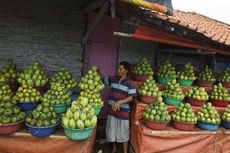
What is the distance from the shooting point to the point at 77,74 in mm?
6488

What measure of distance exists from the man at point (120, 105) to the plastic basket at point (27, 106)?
165 cm

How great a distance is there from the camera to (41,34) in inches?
233

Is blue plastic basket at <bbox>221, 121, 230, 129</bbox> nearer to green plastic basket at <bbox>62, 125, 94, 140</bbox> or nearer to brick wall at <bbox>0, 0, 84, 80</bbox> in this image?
green plastic basket at <bbox>62, 125, 94, 140</bbox>

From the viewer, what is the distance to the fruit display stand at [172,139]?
502 cm

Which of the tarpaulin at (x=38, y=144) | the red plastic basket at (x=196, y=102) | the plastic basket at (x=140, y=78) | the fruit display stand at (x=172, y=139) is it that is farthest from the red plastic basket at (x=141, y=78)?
the tarpaulin at (x=38, y=144)

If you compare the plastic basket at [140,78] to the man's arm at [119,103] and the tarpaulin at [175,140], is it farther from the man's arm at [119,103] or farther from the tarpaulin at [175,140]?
the tarpaulin at [175,140]

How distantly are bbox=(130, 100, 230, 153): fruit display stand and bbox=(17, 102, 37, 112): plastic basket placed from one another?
2.19 metres

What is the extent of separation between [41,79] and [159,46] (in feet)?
12.7

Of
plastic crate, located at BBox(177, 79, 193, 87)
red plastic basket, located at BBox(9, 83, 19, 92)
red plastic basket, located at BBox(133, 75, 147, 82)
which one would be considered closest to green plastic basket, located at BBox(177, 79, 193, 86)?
plastic crate, located at BBox(177, 79, 193, 87)

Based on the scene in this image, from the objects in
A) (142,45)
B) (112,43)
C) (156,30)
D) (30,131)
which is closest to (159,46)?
(142,45)

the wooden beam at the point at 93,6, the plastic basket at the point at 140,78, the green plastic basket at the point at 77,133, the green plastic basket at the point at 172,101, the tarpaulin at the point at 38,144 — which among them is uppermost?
the wooden beam at the point at 93,6

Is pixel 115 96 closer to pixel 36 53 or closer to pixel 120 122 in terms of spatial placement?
pixel 120 122

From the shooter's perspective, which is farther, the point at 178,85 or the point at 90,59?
the point at 90,59

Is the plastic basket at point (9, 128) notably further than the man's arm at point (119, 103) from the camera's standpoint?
No
